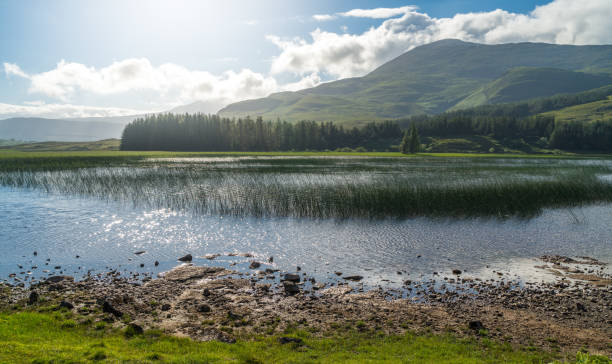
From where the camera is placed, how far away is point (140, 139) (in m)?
165

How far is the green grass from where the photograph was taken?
8.82 m

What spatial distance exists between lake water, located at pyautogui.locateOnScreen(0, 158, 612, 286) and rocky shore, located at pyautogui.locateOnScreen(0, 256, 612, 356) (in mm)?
1738

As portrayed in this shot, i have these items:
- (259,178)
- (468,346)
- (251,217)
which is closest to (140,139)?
(259,178)

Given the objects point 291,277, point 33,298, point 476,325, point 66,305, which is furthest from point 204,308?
point 476,325

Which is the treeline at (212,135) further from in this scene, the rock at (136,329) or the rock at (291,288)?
the rock at (136,329)

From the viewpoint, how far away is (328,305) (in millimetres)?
13781

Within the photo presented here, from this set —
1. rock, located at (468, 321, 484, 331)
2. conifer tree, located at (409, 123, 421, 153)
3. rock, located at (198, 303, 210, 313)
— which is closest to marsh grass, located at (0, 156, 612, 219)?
rock, located at (198, 303, 210, 313)

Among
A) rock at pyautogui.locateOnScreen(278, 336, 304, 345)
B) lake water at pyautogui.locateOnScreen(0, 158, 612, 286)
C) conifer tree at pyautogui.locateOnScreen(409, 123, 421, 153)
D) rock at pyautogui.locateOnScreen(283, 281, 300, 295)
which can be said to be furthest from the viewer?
conifer tree at pyautogui.locateOnScreen(409, 123, 421, 153)

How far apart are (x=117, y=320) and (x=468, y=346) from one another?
12184mm

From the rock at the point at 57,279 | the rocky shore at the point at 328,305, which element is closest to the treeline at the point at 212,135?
the rock at the point at 57,279

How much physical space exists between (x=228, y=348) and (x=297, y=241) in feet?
44.9

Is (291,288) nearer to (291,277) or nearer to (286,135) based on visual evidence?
(291,277)

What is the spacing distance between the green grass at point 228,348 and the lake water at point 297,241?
19.7 feet

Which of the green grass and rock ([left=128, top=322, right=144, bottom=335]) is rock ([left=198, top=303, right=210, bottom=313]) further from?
rock ([left=128, top=322, right=144, bottom=335])
